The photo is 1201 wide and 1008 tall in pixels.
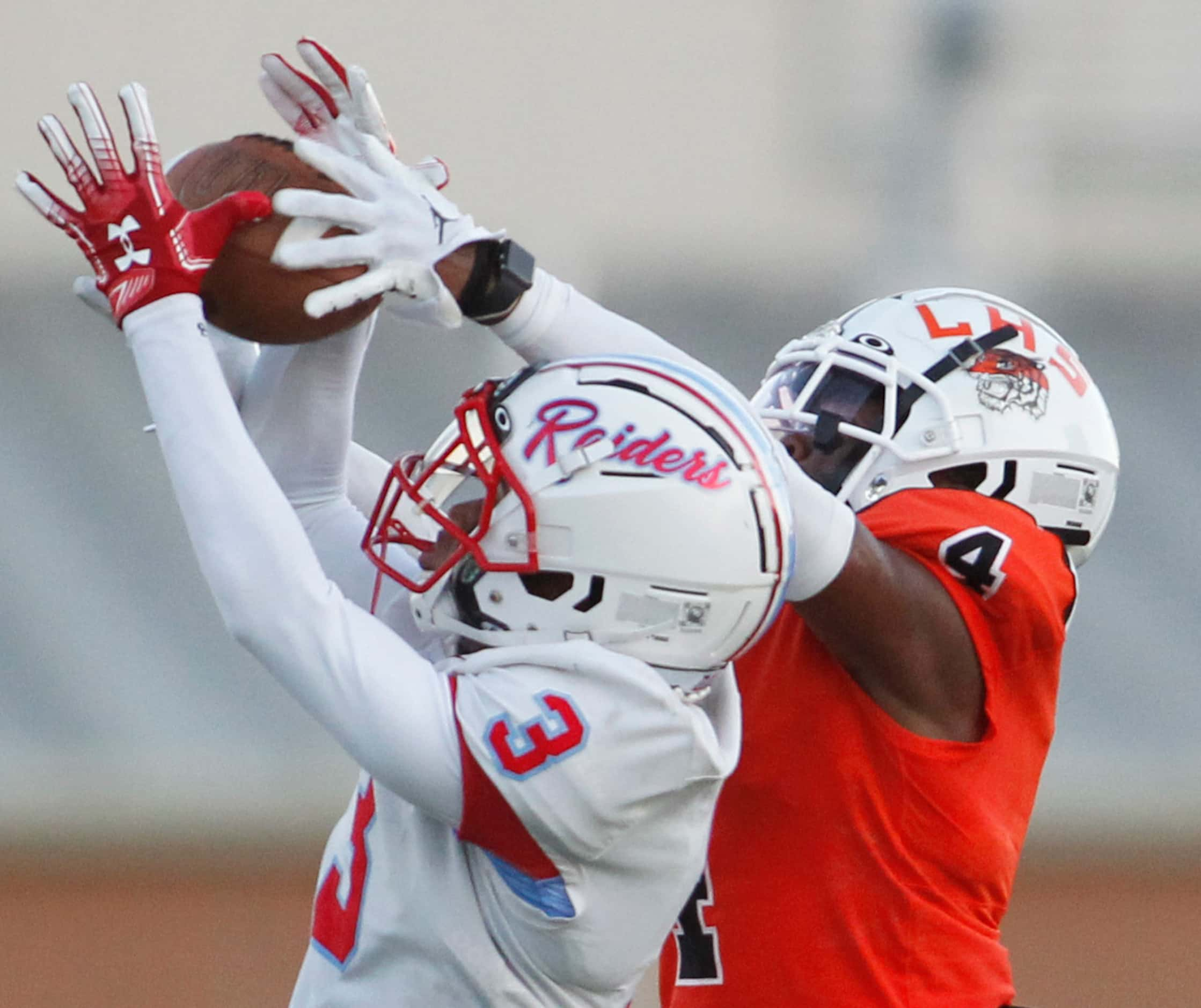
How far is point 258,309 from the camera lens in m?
2.09

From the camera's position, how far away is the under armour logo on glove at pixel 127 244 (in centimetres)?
189

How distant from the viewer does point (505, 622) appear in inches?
78.7

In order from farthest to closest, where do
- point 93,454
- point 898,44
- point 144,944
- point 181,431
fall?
point 93,454, point 898,44, point 144,944, point 181,431

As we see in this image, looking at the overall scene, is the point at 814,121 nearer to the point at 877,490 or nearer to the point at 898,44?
the point at 898,44

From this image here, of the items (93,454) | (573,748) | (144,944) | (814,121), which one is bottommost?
(144,944)

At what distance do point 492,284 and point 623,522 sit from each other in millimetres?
335

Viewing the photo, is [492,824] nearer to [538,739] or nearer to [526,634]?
[538,739]

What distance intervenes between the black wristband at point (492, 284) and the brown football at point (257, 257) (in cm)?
14

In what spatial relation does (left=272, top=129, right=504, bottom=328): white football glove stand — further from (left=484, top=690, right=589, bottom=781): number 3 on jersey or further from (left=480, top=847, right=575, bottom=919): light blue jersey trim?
(left=480, top=847, right=575, bottom=919): light blue jersey trim

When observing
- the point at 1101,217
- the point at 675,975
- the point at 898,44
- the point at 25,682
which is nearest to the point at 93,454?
the point at 25,682

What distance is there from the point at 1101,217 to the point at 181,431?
7.11 meters

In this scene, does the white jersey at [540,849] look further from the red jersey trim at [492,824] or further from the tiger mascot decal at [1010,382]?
the tiger mascot decal at [1010,382]

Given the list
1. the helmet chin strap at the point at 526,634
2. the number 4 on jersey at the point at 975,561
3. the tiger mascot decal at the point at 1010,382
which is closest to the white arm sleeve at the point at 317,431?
the helmet chin strap at the point at 526,634

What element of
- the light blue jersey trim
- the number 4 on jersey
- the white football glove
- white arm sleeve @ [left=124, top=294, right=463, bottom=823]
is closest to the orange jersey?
the number 4 on jersey
